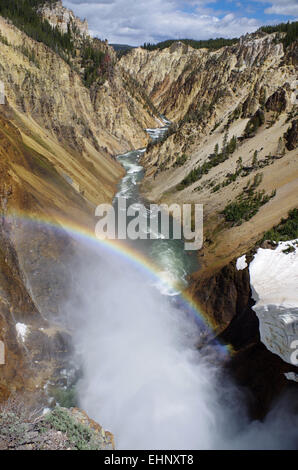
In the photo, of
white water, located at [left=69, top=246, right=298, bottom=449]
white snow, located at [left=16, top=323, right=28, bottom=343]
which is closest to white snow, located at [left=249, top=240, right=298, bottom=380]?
white water, located at [left=69, top=246, right=298, bottom=449]

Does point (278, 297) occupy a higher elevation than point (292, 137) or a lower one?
lower

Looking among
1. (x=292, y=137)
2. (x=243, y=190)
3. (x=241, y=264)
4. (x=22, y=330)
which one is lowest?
(x=22, y=330)

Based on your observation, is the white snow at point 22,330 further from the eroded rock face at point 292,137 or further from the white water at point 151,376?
the eroded rock face at point 292,137

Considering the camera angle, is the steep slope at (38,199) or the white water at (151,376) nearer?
the white water at (151,376)

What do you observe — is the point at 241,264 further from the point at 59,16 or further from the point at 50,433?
the point at 59,16

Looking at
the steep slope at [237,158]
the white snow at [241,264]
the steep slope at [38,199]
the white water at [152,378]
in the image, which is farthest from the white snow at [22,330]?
the steep slope at [237,158]

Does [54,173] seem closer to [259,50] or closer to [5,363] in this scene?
[5,363]

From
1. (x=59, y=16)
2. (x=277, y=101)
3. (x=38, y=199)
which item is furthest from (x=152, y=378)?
(x=59, y=16)
